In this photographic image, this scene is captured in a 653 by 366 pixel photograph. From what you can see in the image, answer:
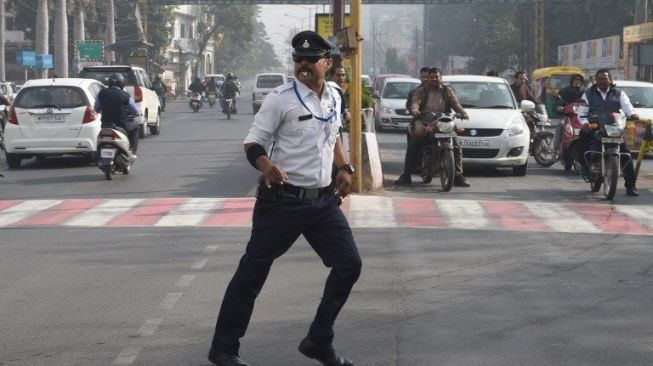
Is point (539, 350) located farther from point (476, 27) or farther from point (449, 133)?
point (476, 27)

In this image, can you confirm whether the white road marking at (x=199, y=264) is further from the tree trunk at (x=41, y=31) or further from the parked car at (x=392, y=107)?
the tree trunk at (x=41, y=31)

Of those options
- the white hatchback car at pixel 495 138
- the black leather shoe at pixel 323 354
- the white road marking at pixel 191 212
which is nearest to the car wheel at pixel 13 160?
the white road marking at pixel 191 212

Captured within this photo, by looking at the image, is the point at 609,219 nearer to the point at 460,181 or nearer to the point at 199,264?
the point at 460,181

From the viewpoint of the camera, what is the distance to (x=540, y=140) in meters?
23.0

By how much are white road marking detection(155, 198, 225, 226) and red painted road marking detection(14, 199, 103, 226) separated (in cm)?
113

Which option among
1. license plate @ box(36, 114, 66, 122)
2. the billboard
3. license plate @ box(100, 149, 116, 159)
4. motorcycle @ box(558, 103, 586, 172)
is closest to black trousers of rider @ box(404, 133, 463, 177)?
motorcycle @ box(558, 103, 586, 172)

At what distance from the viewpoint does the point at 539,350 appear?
→ 7.26 meters

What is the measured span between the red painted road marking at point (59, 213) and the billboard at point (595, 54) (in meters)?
48.0

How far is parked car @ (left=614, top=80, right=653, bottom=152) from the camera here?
82.0 ft

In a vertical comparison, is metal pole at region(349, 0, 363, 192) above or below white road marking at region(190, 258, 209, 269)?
above

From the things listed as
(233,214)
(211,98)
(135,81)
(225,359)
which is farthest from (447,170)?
(211,98)

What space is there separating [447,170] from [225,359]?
36.7ft

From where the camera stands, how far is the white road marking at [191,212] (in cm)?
1378

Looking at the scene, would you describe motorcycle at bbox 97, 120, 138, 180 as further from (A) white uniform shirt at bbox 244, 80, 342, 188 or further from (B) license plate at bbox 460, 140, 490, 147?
(A) white uniform shirt at bbox 244, 80, 342, 188
